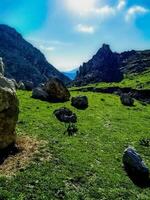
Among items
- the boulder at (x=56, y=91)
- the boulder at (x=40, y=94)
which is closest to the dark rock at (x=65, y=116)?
the boulder at (x=40, y=94)

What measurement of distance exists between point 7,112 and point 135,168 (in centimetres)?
1405

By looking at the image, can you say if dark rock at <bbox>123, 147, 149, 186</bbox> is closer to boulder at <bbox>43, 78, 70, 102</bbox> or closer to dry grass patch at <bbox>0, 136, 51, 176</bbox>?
dry grass patch at <bbox>0, 136, 51, 176</bbox>

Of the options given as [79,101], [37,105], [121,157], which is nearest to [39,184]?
[121,157]

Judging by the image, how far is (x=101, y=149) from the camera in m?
46.8

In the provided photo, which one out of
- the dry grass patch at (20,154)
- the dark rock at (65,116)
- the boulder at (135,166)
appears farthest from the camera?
the dark rock at (65,116)

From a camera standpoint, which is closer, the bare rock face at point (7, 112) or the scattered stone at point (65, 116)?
the bare rock face at point (7, 112)

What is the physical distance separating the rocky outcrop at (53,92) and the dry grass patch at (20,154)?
31.7 meters

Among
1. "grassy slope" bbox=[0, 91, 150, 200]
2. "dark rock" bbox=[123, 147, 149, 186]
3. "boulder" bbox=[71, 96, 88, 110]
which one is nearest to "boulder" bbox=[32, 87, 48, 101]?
"boulder" bbox=[71, 96, 88, 110]

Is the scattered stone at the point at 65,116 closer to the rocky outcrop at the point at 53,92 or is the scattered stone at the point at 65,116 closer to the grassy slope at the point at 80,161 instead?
the grassy slope at the point at 80,161

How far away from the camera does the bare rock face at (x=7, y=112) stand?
130ft

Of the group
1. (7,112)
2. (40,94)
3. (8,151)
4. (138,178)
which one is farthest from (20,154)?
(40,94)

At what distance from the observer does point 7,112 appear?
40.4m

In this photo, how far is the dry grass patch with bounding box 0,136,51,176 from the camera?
35938 mm

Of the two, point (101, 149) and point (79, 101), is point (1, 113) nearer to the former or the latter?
point (101, 149)
